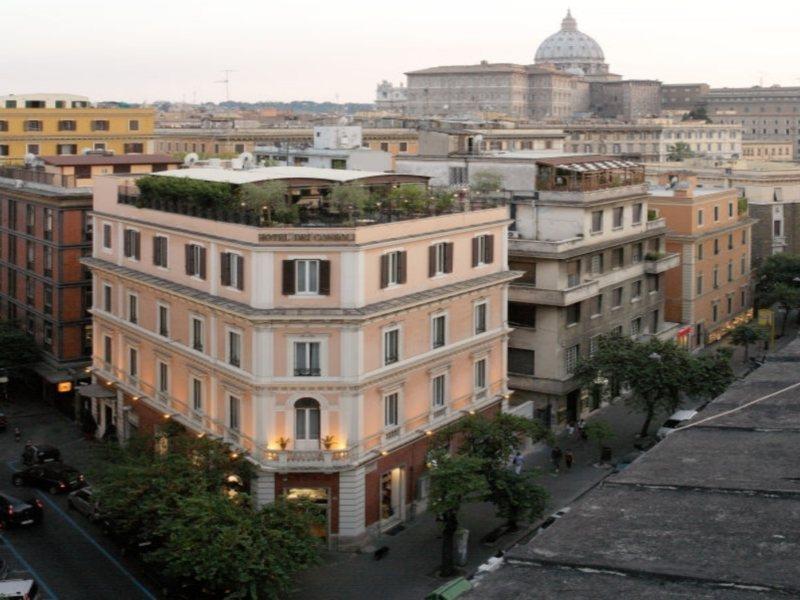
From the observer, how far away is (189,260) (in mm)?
46062

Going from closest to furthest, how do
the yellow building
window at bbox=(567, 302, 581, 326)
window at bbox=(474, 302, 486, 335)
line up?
window at bbox=(474, 302, 486, 335) < window at bbox=(567, 302, 581, 326) < the yellow building

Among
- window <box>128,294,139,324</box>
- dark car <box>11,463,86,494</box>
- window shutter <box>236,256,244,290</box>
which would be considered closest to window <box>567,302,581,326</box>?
window shutter <box>236,256,244,290</box>

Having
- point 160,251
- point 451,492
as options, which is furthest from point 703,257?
point 451,492

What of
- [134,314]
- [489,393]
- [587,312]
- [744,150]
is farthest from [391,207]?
[744,150]

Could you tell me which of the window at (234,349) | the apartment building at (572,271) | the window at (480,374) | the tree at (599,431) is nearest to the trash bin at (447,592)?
the window at (234,349)

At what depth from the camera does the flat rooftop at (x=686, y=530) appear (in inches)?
565

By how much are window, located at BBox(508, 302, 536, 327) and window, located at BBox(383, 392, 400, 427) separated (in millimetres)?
14531

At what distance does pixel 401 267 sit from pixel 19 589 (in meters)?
17.6

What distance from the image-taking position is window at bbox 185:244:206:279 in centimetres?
4497

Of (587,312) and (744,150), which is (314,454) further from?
(744,150)

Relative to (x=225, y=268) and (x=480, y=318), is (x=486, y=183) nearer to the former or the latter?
(x=480, y=318)

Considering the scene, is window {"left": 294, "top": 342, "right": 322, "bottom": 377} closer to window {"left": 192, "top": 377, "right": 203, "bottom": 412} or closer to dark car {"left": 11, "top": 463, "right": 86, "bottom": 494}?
window {"left": 192, "top": 377, "right": 203, "bottom": 412}

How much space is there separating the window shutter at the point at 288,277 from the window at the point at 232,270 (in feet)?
6.06

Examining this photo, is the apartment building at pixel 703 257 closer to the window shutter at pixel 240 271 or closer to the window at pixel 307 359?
the window at pixel 307 359
